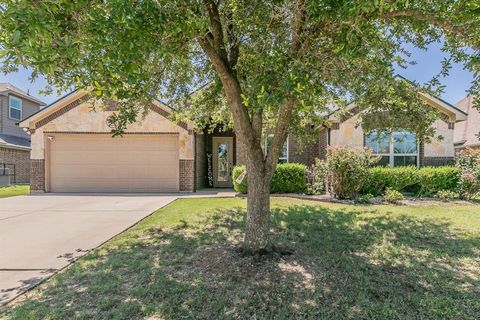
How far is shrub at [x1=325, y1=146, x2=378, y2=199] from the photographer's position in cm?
1062

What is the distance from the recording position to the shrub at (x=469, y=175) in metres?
10.6

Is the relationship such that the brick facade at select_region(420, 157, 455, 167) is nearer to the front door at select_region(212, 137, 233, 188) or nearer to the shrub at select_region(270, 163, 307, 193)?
the shrub at select_region(270, 163, 307, 193)

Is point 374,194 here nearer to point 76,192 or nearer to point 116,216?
point 116,216

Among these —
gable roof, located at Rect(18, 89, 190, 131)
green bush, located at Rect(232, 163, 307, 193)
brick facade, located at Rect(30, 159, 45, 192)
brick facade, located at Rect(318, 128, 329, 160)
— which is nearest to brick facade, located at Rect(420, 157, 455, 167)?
brick facade, located at Rect(318, 128, 329, 160)

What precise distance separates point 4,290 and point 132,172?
36.2 ft

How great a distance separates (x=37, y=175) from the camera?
14.7m

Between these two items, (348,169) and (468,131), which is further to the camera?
(468,131)

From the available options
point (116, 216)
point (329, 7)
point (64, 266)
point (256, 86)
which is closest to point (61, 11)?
point (256, 86)

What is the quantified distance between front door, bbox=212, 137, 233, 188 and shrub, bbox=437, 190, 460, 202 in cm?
987

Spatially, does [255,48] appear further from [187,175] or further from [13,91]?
[13,91]

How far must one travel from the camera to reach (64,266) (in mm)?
4961

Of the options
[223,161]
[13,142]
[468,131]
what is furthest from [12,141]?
[468,131]

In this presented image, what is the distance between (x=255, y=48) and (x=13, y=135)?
82.4 feet

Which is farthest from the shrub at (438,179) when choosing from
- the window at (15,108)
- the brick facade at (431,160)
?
the window at (15,108)
